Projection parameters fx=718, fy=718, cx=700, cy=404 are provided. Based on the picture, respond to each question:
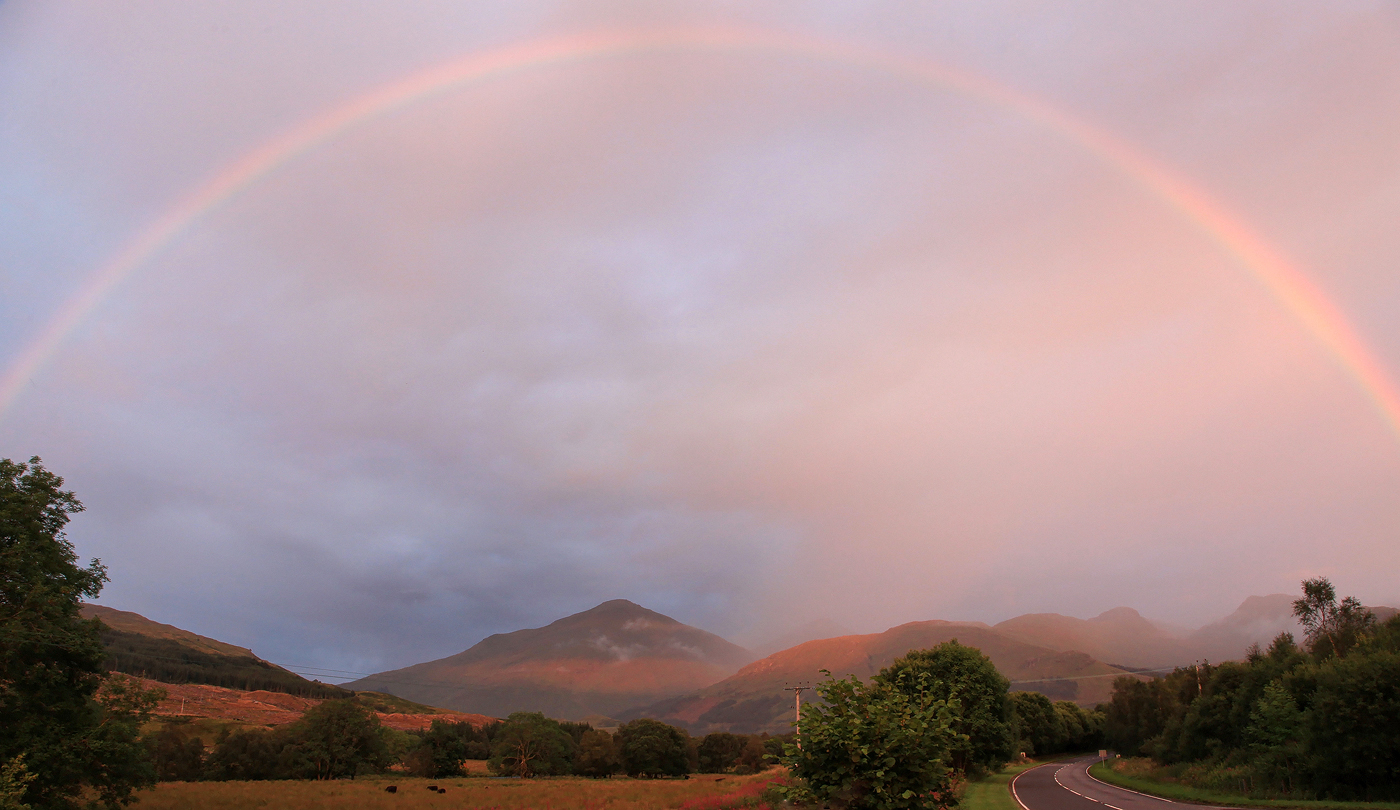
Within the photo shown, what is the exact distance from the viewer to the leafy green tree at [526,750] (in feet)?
335

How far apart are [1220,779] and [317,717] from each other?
85.0m

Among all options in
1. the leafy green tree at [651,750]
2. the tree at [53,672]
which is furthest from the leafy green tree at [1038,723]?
the tree at [53,672]

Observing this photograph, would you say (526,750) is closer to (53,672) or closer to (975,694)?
(975,694)

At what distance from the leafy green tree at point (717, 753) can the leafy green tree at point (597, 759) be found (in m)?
21.7

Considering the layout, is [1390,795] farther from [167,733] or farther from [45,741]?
[167,733]

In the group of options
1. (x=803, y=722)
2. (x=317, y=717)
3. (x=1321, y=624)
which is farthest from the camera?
(x=1321, y=624)

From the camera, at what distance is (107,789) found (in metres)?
27.8

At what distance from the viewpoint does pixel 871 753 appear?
10.7 meters

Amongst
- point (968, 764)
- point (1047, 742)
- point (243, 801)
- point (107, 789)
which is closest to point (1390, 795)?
point (968, 764)

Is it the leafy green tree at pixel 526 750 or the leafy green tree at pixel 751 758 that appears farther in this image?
the leafy green tree at pixel 751 758

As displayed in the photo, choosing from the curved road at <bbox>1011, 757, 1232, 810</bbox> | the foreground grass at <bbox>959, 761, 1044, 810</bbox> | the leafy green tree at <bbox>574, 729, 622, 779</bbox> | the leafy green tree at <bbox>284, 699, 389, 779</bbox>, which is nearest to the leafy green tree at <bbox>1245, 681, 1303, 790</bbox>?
the curved road at <bbox>1011, 757, 1232, 810</bbox>

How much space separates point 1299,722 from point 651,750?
90.7m

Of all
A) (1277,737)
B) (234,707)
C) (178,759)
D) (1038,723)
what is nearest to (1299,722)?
(1277,737)

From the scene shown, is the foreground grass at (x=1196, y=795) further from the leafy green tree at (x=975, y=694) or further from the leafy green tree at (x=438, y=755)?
the leafy green tree at (x=438, y=755)
